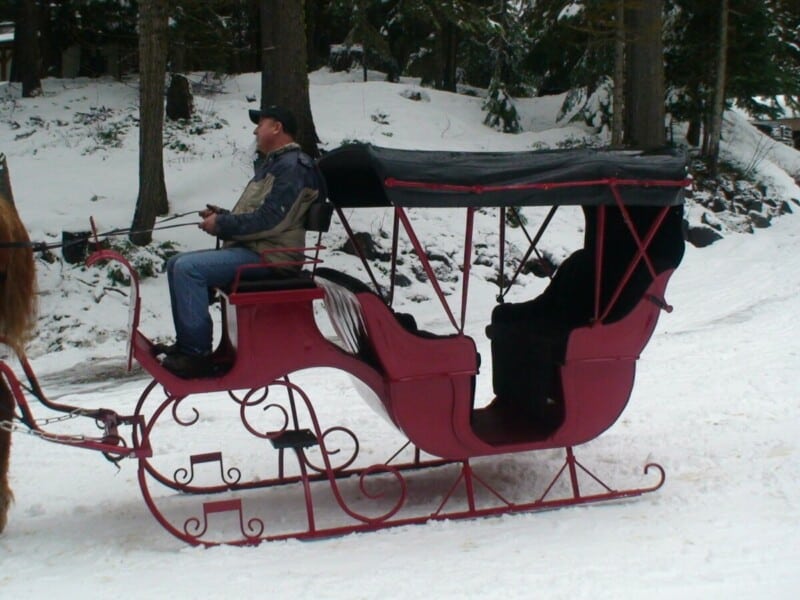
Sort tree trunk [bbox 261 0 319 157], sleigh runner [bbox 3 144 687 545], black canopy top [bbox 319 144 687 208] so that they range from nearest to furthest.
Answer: black canopy top [bbox 319 144 687 208] → sleigh runner [bbox 3 144 687 545] → tree trunk [bbox 261 0 319 157]

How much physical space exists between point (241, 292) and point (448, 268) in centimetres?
812

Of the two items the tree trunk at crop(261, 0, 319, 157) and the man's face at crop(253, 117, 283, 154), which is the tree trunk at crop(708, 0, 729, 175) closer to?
the tree trunk at crop(261, 0, 319, 157)

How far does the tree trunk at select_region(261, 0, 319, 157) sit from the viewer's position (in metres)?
12.8

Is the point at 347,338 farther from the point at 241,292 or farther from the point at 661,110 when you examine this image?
the point at 661,110

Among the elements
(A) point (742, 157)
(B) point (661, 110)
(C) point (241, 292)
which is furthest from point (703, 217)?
(C) point (241, 292)

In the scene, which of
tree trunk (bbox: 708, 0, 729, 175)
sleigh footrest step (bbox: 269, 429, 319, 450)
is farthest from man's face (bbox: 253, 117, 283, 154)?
tree trunk (bbox: 708, 0, 729, 175)

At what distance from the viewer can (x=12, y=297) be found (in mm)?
4848

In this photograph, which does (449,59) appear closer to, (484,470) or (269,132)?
(484,470)

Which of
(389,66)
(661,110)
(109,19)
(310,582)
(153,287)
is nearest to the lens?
(310,582)

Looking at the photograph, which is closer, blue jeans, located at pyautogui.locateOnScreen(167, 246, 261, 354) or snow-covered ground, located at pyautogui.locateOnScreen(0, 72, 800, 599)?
snow-covered ground, located at pyautogui.locateOnScreen(0, 72, 800, 599)

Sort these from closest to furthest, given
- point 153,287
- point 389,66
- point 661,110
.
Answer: point 153,287 → point 661,110 → point 389,66

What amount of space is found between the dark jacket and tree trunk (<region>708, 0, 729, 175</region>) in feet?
48.8

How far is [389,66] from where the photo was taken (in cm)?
2317

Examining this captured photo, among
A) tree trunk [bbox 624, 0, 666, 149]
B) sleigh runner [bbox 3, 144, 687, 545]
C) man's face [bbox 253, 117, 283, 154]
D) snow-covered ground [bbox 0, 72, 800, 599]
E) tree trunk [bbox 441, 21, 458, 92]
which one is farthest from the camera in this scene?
tree trunk [bbox 441, 21, 458, 92]
